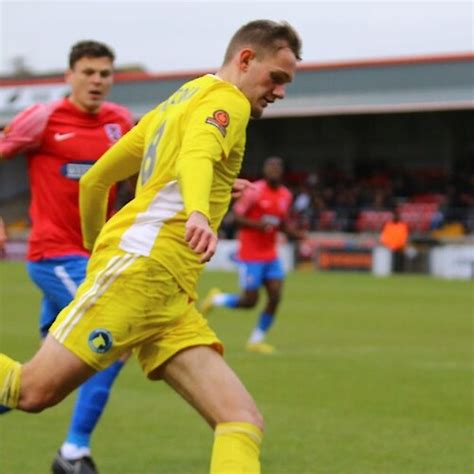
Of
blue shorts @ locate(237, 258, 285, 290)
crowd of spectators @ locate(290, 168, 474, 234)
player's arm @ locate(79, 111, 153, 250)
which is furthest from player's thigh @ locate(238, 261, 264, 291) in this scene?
crowd of spectators @ locate(290, 168, 474, 234)

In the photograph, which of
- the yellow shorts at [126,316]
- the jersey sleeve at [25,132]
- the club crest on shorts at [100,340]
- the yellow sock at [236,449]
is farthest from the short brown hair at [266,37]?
the jersey sleeve at [25,132]

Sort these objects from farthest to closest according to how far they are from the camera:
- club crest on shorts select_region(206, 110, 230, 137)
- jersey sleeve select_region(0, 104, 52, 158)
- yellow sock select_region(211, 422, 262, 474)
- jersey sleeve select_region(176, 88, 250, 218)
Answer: jersey sleeve select_region(0, 104, 52, 158) → club crest on shorts select_region(206, 110, 230, 137) → yellow sock select_region(211, 422, 262, 474) → jersey sleeve select_region(176, 88, 250, 218)

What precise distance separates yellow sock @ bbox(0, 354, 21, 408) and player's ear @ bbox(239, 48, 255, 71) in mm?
1595

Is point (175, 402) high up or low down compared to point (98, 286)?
down

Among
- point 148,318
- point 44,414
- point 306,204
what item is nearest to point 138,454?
point 44,414

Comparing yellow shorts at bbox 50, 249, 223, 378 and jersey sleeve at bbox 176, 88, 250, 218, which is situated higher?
jersey sleeve at bbox 176, 88, 250, 218

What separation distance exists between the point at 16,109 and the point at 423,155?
15.7 meters

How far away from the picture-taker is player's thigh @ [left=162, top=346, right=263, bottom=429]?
16.0 feet

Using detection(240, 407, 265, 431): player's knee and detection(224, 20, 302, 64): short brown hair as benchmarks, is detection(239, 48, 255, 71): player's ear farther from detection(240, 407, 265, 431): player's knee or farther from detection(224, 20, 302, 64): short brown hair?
detection(240, 407, 265, 431): player's knee

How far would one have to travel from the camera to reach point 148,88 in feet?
149

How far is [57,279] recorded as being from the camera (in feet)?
24.8

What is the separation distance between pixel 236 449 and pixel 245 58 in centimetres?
162

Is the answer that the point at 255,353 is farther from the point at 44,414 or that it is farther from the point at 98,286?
the point at 98,286

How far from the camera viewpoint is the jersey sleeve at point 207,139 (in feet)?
14.9
